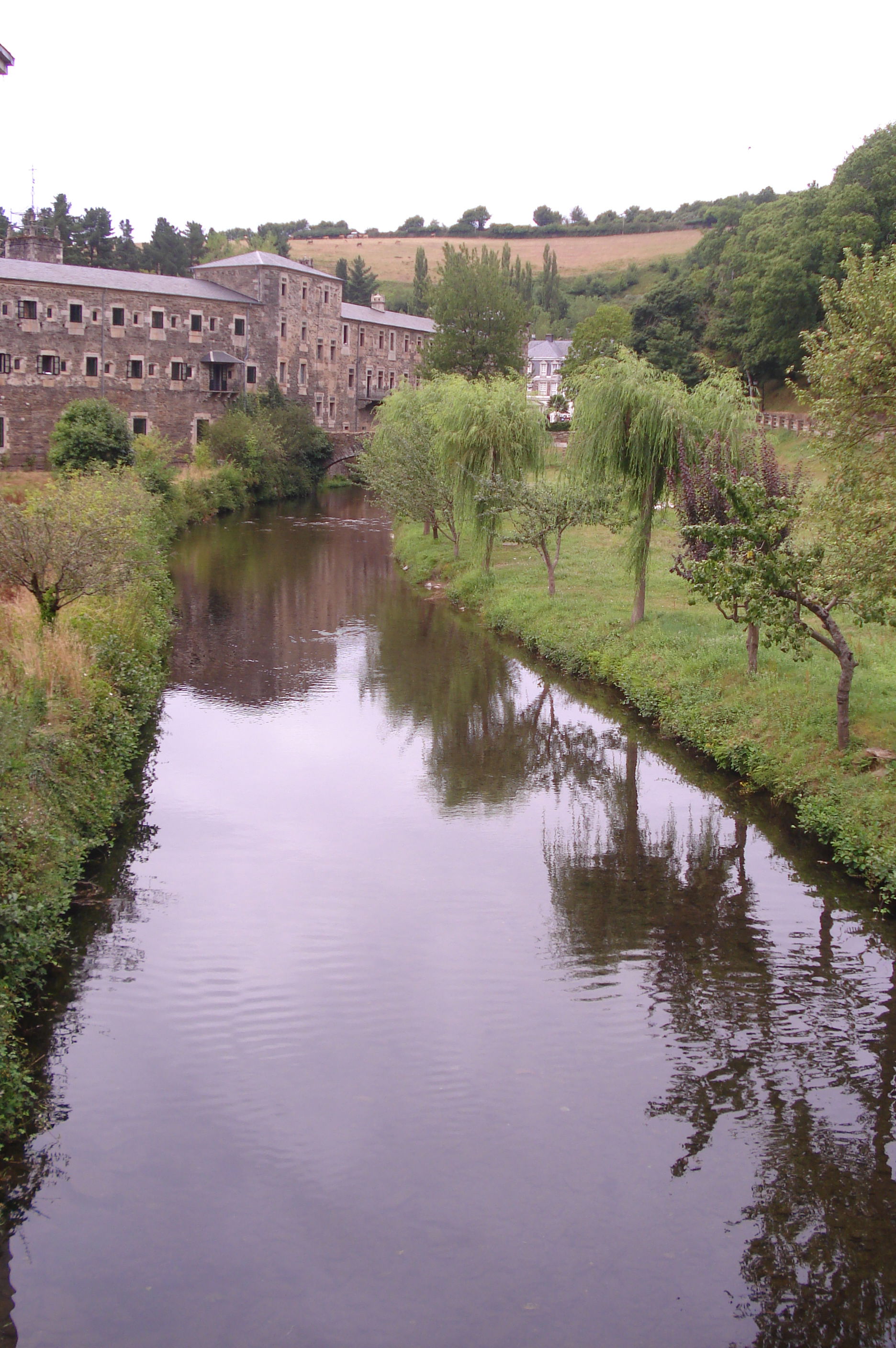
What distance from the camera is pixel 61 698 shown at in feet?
43.1

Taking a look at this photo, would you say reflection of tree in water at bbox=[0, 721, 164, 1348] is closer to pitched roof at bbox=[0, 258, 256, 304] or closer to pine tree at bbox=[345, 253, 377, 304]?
pitched roof at bbox=[0, 258, 256, 304]

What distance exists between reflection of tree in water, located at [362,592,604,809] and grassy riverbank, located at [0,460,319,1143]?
15.9 feet

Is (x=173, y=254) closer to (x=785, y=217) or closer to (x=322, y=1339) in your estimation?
(x=785, y=217)

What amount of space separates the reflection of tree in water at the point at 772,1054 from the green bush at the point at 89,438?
33760mm

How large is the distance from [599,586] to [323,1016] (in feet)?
63.9

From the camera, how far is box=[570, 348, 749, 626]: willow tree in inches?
779

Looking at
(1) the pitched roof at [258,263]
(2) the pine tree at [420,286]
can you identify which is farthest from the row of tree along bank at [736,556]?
(2) the pine tree at [420,286]

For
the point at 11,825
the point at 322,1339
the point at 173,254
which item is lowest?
the point at 322,1339

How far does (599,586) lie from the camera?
27.6 metres

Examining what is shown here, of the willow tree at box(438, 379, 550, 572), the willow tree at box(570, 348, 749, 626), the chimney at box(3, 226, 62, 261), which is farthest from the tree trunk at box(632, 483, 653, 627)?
the chimney at box(3, 226, 62, 261)

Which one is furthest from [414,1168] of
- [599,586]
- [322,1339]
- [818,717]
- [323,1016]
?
[599,586]

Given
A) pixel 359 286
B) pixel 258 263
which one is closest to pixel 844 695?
pixel 258 263

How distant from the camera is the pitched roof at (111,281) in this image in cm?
5262

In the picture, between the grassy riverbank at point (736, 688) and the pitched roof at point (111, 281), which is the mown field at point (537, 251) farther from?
the grassy riverbank at point (736, 688)
